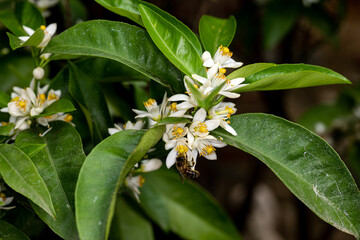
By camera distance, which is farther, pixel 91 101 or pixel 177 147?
pixel 91 101

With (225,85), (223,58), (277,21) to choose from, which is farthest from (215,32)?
(277,21)

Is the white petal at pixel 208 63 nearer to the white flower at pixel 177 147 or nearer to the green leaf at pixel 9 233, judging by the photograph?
the white flower at pixel 177 147

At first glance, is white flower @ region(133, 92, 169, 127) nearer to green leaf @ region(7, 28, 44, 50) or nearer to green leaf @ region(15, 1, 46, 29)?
green leaf @ region(7, 28, 44, 50)

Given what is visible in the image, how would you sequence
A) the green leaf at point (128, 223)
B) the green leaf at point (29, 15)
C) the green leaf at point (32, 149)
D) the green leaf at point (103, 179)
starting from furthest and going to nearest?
1. the green leaf at point (128, 223)
2. the green leaf at point (29, 15)
3. the green leaf at point (32, 149)
4. the green leaf at point (103, 179)

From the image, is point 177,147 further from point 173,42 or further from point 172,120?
point 173,42

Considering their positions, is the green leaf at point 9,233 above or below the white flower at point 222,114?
below

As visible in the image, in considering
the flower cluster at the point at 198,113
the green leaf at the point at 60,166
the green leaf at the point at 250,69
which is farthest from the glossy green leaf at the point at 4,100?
the green leaf at the point at 250,69
